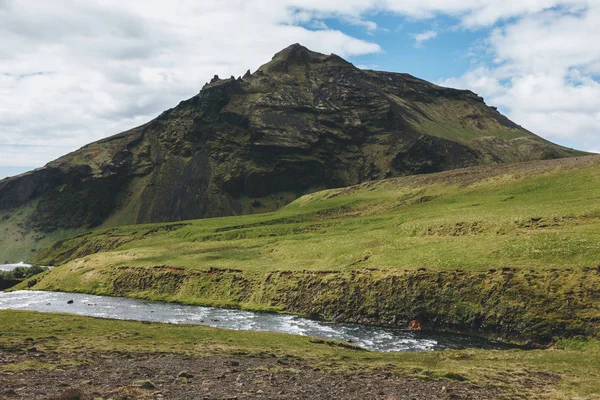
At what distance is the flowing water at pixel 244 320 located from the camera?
47.5 m

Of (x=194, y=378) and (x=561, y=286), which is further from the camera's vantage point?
(x=561, y=286)

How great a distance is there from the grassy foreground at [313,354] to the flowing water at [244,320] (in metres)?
7.16

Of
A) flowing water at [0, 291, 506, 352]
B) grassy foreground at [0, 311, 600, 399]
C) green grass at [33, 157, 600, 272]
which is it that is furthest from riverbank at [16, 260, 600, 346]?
grassy foreground at [0, 311, 600, 399]

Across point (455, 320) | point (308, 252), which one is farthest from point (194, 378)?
point (308, 252)

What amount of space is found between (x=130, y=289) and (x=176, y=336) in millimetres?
52807

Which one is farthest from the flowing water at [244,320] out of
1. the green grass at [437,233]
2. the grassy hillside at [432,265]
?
the green grass at [437,233]

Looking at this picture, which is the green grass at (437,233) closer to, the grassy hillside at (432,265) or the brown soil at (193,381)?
the grassy hillside at (432,265)

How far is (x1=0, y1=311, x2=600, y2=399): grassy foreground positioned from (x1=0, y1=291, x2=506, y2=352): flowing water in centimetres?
716

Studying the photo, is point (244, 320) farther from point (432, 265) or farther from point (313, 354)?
point (432, 265)

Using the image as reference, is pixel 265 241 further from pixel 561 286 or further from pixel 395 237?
pixel 561 286

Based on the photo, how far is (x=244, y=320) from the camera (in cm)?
6069

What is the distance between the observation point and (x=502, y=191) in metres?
119

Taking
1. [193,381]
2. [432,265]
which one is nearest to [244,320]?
[432,265]

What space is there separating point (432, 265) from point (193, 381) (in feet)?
149
